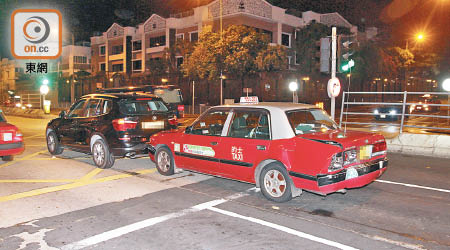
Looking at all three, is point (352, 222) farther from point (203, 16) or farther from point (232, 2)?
point (203, 16)

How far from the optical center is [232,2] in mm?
42094

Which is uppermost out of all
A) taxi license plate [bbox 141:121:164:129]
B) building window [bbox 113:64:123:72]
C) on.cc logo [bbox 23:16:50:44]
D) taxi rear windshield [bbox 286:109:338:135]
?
building window [bbox 113:64:123:72]

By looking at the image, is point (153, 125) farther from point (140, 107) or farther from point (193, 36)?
point (193, 36)

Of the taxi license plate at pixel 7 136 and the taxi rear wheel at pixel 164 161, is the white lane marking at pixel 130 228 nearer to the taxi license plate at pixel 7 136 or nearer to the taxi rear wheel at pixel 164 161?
the taxi rear wheel at pixel 164 161

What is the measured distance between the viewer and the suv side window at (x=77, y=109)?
32.3 ft

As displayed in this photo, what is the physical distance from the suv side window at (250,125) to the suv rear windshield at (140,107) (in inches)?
120

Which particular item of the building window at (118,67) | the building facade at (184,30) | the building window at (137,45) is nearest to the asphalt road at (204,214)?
the building facade at (184,30)

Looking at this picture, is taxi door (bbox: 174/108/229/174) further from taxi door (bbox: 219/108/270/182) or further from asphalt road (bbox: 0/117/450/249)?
asphalt road (bbox: 0/117/450/249)

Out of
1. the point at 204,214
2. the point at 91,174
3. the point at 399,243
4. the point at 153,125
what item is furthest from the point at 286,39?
→ the point at 399,243

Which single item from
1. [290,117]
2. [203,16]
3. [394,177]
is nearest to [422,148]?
[394,177]

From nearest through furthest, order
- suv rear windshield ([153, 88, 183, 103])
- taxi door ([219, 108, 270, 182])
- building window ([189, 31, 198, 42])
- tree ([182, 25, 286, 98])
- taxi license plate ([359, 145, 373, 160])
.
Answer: taxi license plate ([359, 145, 373, 160]), taxi door ([219, 108, 270, 182]), suv rear windshield ([153, 88, 183, 103]), tree ([182, 25, 286, 98]), building window ([189, 31, 198, 42])

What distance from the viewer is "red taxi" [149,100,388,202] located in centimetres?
546

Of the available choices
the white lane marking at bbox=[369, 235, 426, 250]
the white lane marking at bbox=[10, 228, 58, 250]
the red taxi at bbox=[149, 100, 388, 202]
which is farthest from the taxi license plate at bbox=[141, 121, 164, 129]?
the white lane marking at bbox=[369, 235, 426, 250]

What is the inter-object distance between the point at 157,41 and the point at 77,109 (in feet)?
153
